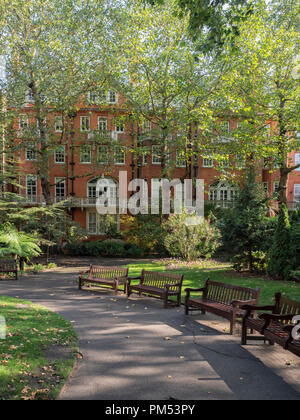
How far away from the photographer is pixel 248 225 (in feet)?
47.7

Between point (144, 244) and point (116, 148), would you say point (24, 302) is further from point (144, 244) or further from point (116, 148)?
point (144, 244)

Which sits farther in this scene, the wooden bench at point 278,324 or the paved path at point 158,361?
the wooden bench at point 278,324

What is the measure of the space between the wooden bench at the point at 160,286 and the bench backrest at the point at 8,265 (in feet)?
22.5

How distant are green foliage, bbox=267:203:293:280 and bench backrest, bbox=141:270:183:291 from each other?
16.6 feet

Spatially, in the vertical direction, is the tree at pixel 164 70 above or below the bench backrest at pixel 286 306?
above

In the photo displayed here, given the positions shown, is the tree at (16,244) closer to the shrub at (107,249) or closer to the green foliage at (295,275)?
the shrub at (107,249)

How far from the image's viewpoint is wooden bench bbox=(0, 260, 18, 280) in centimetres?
1552

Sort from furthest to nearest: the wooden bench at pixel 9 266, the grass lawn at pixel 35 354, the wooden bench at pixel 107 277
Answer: the wooden bench at pixel 9 266
the wooden bench at pixel 107 277
the grass lawn at pixel 35 354

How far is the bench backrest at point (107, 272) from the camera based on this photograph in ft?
41.5

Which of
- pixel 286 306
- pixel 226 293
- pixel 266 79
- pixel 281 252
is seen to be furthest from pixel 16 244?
pixel 266 79

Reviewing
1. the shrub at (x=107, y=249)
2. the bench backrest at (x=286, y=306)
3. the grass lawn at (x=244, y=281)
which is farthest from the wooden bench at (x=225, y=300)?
the shrub at (x=107, y=249)
